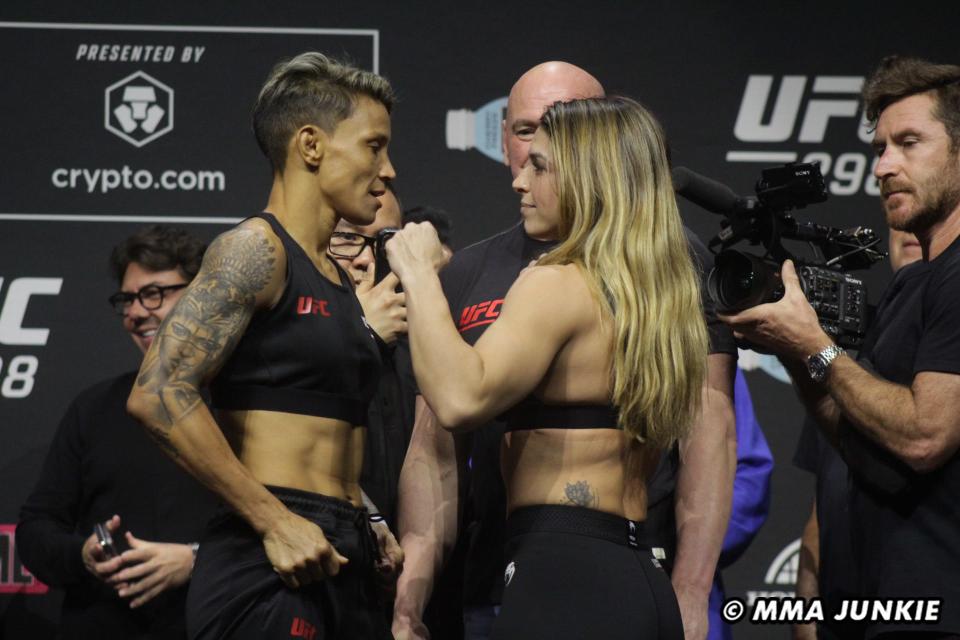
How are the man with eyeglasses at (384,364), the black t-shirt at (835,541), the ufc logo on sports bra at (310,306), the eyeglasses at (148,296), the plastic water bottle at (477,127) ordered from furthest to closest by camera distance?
the plastic water bottle at (477,127), the eyeglasses at (148,296), the man with eyeglasses at (384,364), the black t-shirt at (835,541), the ufc logo on sports bra at (310,306)

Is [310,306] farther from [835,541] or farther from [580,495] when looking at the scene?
[835,541]

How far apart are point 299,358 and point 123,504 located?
143 centimetres

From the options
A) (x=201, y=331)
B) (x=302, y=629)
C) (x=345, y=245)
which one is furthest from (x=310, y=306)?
(x=345, y=245)

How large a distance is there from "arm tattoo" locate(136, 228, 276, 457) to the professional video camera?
933 millimetres

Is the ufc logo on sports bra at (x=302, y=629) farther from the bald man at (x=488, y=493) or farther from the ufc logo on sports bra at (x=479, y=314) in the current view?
the ufc logo on sports bra at (x=479, y=314)

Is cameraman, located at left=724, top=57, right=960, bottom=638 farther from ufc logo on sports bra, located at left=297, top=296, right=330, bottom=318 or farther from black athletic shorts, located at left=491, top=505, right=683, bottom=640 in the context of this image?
ufc logo on sports bra, located at left=297, top=296, right=330, bottom=318

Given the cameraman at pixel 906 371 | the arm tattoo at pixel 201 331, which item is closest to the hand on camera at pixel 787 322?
the cameraman at pixel 906 371

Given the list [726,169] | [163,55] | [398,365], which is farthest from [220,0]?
[726,169]

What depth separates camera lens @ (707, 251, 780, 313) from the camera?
252cm

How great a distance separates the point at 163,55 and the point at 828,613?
2.71 m

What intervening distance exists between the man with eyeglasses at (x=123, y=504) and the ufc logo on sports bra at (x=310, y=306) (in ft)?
3.88

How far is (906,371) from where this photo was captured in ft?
8.52

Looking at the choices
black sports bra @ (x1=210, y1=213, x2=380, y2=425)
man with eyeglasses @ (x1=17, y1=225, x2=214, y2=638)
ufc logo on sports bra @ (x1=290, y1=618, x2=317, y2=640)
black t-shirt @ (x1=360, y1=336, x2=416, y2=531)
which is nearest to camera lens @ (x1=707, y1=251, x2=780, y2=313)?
black sports bra @ (x1=210, y1=213, x2=380, y2=425)

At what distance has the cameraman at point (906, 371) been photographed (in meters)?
2.45
